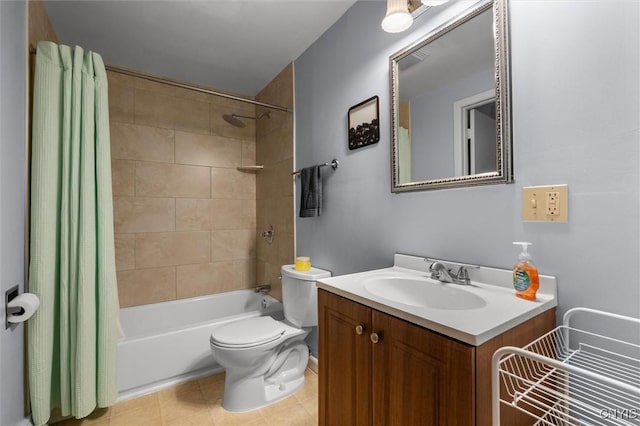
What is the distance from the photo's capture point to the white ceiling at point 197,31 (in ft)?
5.77

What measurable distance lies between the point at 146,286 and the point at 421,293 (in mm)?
2319

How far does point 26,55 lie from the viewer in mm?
1434

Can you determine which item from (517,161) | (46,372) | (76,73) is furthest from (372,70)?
(46,372)

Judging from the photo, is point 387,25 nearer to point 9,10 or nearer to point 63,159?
point 9,10

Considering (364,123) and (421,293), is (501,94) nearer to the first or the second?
(364,123)

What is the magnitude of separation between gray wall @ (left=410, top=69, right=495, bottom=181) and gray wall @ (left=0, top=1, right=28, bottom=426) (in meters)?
1.71

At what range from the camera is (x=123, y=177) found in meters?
2.45

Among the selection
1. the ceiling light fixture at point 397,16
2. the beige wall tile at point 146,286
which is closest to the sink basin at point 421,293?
the ceiling light fixture at point 397,16

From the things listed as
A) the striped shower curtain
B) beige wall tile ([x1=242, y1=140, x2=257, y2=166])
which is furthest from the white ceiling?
beige wall tile ([x1=242, y1=140, x2=257, y2=166])

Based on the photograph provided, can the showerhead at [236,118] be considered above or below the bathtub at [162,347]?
above

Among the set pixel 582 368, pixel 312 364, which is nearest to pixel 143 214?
pixel 312 364

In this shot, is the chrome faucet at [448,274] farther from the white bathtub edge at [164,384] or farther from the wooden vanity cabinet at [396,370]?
the white bathtub edge at [164,384]

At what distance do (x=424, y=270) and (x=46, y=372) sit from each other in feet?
6.18

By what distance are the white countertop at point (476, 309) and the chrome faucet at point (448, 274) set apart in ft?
0.09
